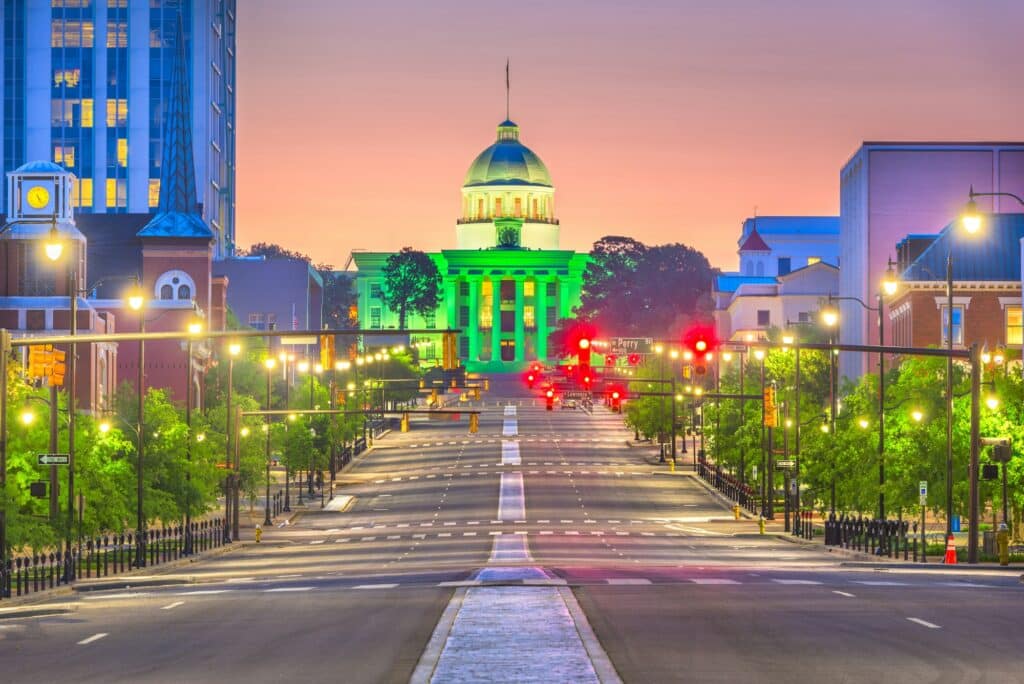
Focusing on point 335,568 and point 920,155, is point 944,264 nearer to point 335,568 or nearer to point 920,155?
point 920,155

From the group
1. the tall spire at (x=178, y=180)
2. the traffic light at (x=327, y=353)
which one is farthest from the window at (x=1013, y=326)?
the traffic light at (x=327, y=353)

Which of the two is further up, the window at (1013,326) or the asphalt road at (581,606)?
the window at (1013,326)

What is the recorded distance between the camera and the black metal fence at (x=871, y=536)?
214ft

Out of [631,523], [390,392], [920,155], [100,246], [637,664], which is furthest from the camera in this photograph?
[390,392]

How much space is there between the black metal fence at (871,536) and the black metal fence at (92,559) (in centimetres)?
2316

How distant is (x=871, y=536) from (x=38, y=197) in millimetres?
70074

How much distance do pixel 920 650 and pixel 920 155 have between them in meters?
119

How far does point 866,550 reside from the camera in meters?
67.8

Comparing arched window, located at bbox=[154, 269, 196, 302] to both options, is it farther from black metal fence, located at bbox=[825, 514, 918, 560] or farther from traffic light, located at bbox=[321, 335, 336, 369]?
traffic light, located at bbox=[321, 335, 336, 369]

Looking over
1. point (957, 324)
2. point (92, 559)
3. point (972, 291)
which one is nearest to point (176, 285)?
point (957, 324)

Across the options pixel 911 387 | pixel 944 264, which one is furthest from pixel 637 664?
pixel 944 264

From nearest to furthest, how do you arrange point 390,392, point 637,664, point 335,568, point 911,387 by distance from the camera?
1. point 637,664
2. point 335,568
3. point 911,387
4. point 390,392

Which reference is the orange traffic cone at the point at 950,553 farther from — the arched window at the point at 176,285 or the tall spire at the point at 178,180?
the tall spire at the point at 178,180

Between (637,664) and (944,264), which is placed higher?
(944,264)
